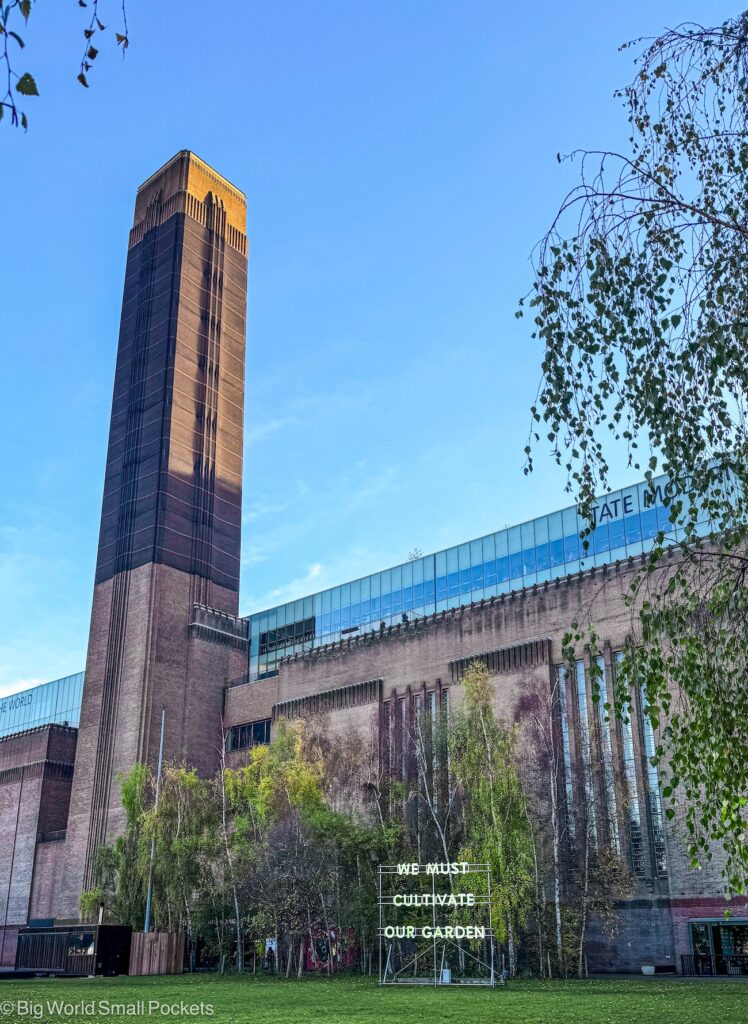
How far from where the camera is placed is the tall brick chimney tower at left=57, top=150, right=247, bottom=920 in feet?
192

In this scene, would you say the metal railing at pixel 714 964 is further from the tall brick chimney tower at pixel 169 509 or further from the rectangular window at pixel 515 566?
the tall brick chimney tower at pixel 169 509

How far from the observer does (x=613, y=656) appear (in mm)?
44250

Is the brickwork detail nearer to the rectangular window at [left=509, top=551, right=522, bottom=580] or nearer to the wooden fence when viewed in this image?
the rectangular window at [left=509, top=551, right=522, bottom=580]

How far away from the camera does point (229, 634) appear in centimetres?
6456

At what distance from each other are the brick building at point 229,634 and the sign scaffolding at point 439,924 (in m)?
6.15

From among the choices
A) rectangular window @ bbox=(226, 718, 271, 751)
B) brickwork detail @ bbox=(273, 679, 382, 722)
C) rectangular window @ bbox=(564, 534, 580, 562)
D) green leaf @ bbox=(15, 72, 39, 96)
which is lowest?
green leaf @ bbox=(15, 72, 39, 96)

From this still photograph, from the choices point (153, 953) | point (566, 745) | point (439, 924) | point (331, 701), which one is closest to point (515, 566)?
point (331, 701)

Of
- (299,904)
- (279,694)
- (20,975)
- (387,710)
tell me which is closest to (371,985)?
(299,904)

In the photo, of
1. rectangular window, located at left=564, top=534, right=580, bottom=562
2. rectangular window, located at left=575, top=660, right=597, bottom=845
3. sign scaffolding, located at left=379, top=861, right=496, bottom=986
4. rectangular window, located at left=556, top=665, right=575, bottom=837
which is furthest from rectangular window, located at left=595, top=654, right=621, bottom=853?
rectangular window, located at left=564, top=534, right=580, bottom=562

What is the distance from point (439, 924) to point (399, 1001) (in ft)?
42.4

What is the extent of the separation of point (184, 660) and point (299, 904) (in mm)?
23969

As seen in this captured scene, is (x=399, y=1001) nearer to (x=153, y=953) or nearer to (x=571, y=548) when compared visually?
(x=153, y=953)

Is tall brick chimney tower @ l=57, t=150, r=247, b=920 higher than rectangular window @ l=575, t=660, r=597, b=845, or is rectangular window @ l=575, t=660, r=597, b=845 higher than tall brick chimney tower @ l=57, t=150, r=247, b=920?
tall brick chimney tower @ l=57, t=150, r=247, b=920

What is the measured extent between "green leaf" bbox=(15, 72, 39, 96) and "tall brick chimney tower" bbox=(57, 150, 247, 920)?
54.7 meters
